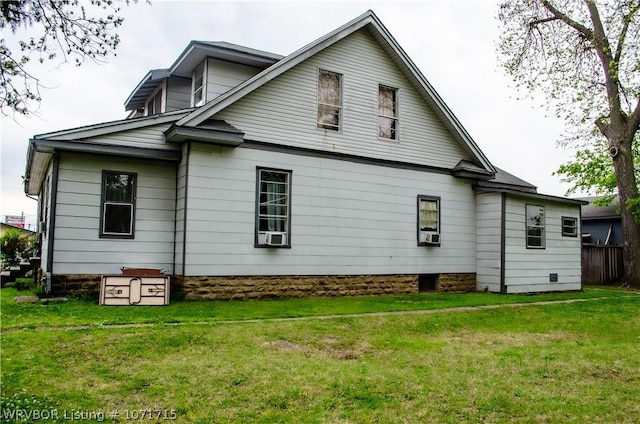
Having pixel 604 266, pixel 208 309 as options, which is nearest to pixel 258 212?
pixel 208 309

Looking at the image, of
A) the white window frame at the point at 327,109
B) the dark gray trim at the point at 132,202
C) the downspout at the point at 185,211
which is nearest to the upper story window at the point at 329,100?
the white window frame at the point at 327,109

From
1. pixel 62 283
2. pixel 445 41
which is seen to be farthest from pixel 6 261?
pixel 445 41

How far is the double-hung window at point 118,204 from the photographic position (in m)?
11.8

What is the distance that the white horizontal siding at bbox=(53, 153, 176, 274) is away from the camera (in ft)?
37.2

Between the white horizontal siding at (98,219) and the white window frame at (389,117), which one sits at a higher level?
the white window frame at (389,117)

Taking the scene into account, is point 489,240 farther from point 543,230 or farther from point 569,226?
point 569,226

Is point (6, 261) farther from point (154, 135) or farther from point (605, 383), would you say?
point (605, 383)

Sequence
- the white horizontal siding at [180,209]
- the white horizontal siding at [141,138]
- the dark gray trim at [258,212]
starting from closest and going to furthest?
the white horizontal siding at [141,138], the white horizontal siding at [180,209], the dark gray trim at [258,212]

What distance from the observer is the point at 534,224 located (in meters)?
16.1

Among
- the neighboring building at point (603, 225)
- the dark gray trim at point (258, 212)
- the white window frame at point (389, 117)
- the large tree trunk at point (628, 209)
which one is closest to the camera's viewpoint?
A: the dark gray trim at point (258, 212)

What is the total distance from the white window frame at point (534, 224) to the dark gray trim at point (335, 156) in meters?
2.75

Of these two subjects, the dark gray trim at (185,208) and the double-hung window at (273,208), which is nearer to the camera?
the dark gray trim at (185,208)

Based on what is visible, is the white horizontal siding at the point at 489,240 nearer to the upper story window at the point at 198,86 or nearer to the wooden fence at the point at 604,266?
the upper story window at the point at 198,86

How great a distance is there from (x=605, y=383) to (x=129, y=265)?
9.79 meters
